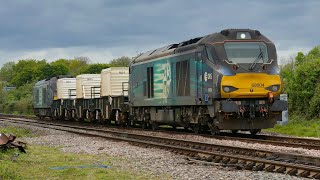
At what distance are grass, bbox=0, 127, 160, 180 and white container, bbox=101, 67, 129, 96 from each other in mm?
15589

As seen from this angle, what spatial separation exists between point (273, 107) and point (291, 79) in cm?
1376

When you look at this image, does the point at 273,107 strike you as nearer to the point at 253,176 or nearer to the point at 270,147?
the point at 270,147

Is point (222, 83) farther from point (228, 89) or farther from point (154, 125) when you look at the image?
point (154, 125)

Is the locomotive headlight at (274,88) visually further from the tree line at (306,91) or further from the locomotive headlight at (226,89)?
the tree line at (306,91)

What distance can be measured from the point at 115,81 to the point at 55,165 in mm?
19821

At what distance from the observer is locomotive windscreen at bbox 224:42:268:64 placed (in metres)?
19.6

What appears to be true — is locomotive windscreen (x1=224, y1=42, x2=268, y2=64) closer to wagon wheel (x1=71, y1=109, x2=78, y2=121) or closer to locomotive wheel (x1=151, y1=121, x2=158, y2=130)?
locomotive wheel (x1=151, y1=121, x2=158, y2=130)

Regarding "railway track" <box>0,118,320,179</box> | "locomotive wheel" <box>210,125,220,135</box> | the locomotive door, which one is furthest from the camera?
"locomotive wheel" <box>210,125,220,135</box>

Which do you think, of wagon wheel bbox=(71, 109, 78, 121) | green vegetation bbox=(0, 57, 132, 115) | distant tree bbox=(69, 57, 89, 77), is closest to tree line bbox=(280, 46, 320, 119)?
wagon wheel bbox=(71, 109, 78, 121)

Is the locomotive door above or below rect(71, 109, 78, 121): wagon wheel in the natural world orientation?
above

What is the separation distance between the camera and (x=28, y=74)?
443 ft

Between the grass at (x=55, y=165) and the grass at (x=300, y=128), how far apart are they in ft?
36.6

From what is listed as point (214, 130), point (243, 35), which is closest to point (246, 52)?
point (243, 35)

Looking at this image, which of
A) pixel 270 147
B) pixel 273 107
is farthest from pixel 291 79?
pixel 270 147
